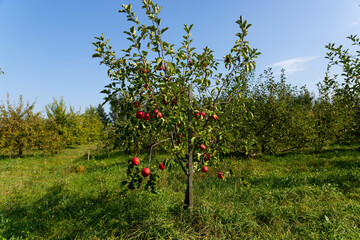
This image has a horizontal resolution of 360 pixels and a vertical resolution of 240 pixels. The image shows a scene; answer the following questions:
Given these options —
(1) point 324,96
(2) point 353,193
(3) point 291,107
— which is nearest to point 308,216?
(2) point 353,193

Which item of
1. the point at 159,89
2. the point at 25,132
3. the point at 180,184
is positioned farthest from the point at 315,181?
the point at 25,132

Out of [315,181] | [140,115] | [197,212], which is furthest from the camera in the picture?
[315,181]

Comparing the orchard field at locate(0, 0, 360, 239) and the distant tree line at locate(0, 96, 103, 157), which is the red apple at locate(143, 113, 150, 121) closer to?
the orchard field at locate(0, 0, 360, 239)

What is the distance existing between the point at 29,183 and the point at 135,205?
540cm

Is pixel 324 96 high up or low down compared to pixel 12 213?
up

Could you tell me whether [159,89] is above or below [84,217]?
above

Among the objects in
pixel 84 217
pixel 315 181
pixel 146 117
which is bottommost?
pixel 315 181

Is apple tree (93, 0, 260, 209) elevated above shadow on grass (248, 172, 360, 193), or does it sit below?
above

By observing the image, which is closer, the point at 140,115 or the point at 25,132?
the point at 140,115

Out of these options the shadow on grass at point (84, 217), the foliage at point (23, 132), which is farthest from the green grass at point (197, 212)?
the foliage at point (23, 132)

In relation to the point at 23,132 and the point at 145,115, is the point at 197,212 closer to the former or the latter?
the point at 145,115

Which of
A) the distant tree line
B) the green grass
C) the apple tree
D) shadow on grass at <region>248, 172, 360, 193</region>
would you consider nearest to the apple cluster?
the apple tree

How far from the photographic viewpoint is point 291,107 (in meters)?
9.87

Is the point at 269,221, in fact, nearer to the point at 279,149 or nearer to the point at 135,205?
the point at 135,205
